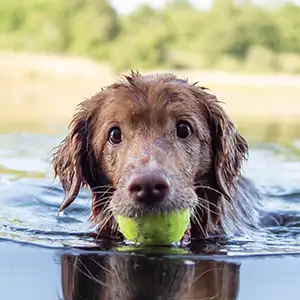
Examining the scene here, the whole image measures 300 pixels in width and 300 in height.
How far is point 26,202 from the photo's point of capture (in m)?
8.35

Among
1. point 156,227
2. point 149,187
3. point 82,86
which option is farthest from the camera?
point 82,86

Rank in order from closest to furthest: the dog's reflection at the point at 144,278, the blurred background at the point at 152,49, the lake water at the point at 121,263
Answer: the dog's reflection at the point at 144,278 → the lake water at the point at 121,263 → the blurred background at the point at 152,49

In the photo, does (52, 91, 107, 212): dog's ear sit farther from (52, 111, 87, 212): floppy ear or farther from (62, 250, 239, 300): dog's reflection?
(62, 250, 239, 300): dog's reflection

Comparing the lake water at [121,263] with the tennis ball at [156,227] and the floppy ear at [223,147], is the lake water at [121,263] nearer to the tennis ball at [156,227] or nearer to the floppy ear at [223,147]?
→ the tennis ball at [156,227]

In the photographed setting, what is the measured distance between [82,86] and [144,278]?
25.0 meters

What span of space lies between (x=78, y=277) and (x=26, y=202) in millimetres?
3651

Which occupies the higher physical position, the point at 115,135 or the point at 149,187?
the point at 115,135

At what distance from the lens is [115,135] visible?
6.05 metres

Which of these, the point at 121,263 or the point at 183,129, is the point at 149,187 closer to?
the point at 121,263

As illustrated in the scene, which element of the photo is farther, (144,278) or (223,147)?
(223,147)

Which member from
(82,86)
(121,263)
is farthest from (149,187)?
(82,86)

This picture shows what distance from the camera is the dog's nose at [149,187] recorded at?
195 inches

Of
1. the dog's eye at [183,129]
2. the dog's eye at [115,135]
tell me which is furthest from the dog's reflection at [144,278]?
the dog's eye at [183,129]

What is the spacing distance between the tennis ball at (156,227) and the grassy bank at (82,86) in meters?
15.3
